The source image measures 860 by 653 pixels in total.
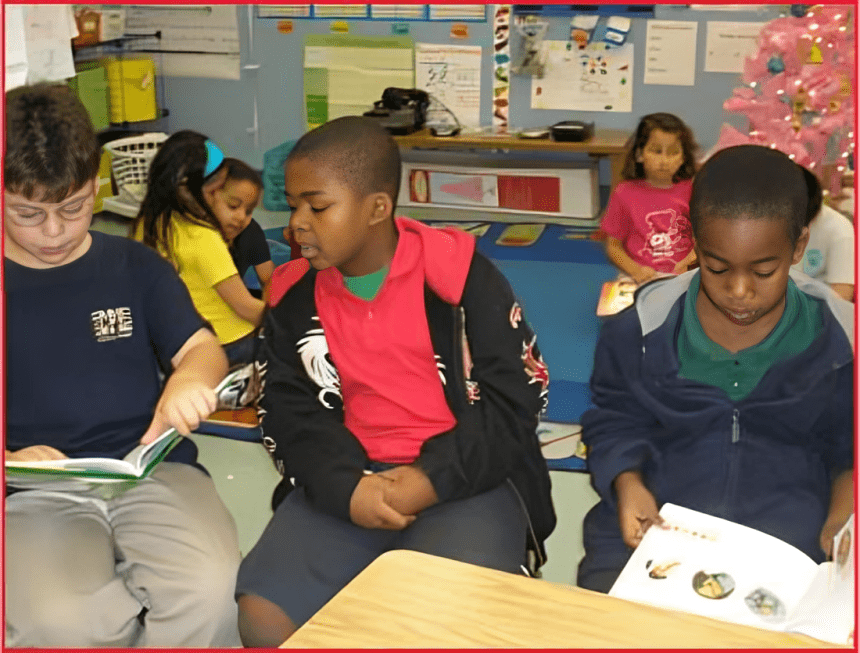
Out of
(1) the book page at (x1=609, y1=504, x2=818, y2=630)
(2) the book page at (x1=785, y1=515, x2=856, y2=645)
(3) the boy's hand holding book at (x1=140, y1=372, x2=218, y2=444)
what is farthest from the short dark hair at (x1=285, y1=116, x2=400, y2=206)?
(2) the book page at (x1=785, y1=515, x2=856, y2=645)

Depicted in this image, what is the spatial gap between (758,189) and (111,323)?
83 cm

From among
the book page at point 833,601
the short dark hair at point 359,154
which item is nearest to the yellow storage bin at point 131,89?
the short dark hair at point 359,154

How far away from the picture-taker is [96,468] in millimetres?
1198

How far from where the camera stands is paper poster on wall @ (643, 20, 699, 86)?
48.0 inches

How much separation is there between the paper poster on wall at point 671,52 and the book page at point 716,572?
55 centimetres

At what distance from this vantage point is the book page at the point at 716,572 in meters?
1.13

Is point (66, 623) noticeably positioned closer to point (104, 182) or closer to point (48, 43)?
point (104, 182)

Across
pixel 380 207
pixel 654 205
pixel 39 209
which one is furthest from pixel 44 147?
pixel 654 205

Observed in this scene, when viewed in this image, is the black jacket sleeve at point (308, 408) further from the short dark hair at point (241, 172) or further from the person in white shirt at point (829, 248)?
the person in white shirt at point (829, 248)

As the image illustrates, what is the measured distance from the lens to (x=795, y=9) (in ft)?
3.92

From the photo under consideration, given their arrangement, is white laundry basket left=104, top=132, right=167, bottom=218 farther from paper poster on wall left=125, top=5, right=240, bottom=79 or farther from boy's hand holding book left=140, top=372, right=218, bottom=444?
boy's hand holding book left=140, top=372, right=218, bottom=444

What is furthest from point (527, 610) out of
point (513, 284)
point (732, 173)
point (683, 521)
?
point (732, 173)

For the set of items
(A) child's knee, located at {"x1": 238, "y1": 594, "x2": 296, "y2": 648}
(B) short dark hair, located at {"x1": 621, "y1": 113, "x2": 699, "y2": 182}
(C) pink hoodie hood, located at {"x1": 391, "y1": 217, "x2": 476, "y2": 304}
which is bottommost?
(A) child's knee, located at {"x1": 238, "y1": 594, "x2": 296, "y2": 648}

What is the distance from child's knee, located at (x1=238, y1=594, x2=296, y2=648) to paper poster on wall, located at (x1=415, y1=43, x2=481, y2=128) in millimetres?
670
